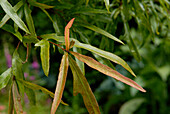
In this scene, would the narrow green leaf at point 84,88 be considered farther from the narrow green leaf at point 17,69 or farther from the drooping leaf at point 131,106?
the drooping leaf at point 131,106

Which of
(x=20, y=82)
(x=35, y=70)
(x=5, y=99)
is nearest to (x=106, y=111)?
(x=35, y=70)

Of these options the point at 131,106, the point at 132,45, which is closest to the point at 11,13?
the point at 132,45

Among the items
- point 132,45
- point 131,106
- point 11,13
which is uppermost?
point 11,13

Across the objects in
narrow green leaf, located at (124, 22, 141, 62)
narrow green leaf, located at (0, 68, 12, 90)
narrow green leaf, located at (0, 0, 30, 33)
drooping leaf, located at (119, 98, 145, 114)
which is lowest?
drooping leaf, located at (119, 98, 145, 114)

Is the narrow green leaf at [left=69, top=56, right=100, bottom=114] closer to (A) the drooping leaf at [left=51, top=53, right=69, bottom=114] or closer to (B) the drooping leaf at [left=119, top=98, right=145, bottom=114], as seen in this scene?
(A) the drooping leaf at [left=51, top=53, right=69, bottom=114]

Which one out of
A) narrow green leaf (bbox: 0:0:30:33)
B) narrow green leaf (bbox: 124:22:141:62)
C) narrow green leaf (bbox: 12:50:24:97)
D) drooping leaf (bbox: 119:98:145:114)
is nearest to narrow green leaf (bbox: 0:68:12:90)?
narrow green leaf (bbox: 12:50:24:97)

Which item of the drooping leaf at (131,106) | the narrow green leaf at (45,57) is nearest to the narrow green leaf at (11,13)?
the narrow green leaf at (45,57)

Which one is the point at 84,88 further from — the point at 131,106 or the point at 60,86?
the point at 131,106
